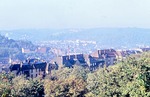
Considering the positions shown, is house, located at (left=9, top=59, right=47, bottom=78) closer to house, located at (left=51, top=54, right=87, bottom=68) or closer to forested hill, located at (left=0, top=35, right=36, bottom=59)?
house, located at (left=51, top=54, right=87, bottom=68)

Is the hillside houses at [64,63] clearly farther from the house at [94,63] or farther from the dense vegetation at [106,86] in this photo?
the dense vegetation at [106,86]

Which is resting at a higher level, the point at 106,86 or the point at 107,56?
the point at 106,86

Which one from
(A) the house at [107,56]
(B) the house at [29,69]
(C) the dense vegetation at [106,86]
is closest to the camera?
(C) the dense vegetation at [106,86]

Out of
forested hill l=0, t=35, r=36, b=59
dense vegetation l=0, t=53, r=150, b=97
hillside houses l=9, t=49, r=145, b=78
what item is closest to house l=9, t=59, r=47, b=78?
hillside houses l=9, t=49, r=145, b=78

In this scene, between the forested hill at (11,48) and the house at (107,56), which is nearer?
the house at (107,56)

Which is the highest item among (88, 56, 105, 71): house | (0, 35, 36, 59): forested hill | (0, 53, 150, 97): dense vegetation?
(0, 53, 150, 97): dense vegetation

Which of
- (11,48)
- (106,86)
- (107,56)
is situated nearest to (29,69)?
(107,56)

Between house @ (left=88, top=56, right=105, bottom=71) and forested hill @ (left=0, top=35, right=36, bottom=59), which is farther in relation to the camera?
forested hill @ (left=0, top=35, right=36, bottom=59)

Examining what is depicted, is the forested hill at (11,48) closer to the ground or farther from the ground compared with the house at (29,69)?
closer to the ground

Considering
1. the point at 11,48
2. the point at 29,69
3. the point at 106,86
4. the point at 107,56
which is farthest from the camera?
the point at 11,48

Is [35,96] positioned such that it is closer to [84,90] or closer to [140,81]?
[84,90]

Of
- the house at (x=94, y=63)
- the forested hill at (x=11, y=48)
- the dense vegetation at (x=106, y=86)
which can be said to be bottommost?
the forested hill at (x=11, y=48)

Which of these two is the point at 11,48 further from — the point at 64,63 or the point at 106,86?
the point at 106,86

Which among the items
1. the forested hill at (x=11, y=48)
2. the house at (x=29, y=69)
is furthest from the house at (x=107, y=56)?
the forested hill at (x=11, y=48)
